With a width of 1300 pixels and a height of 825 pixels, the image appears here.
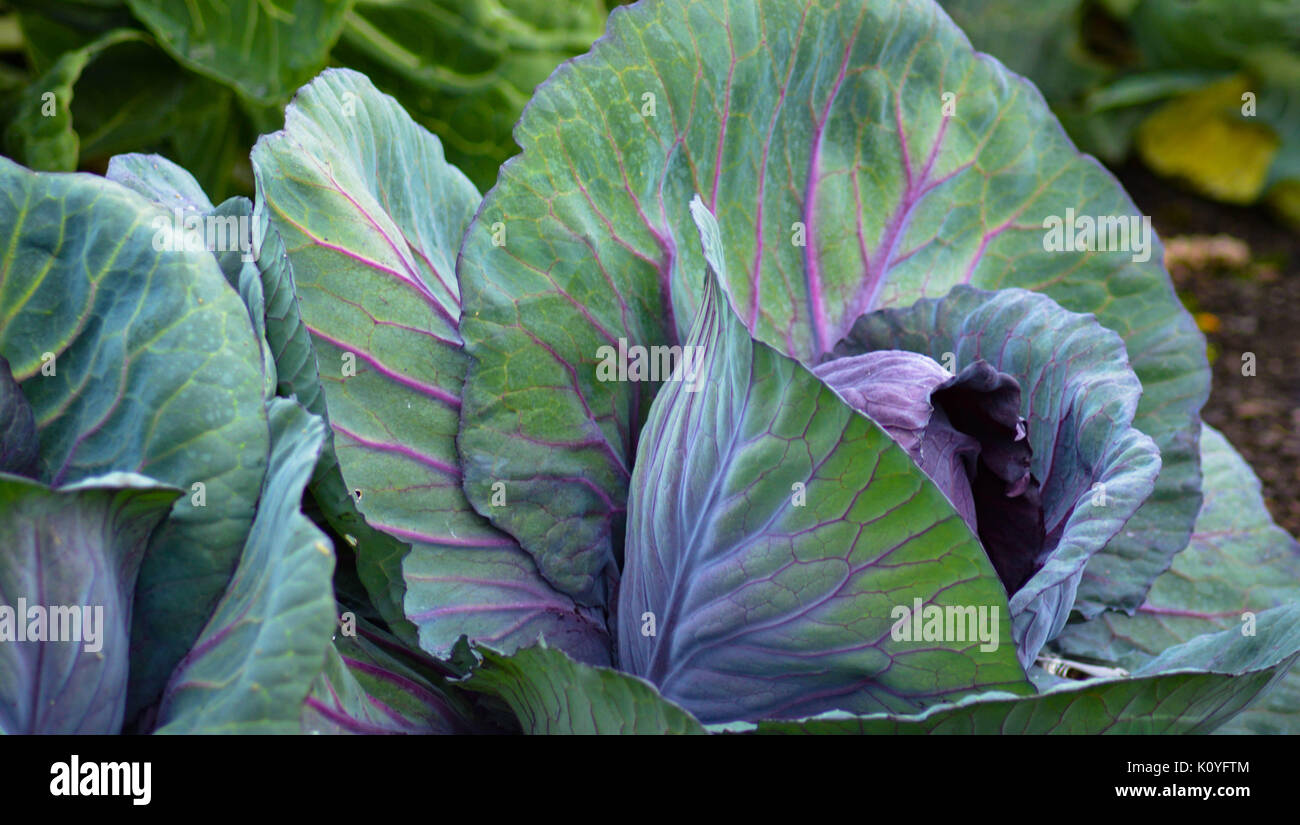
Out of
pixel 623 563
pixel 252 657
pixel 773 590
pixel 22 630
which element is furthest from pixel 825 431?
pixel 22 630

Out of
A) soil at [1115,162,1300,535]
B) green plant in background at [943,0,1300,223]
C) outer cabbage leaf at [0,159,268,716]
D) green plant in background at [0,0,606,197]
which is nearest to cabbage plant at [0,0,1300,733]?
outer cabbage leaf at [0,159,268,716]

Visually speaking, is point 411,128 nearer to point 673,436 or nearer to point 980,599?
point 673,436

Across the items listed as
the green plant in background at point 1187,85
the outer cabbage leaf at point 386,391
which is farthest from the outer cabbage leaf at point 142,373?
the green plant in background at point 1187,85

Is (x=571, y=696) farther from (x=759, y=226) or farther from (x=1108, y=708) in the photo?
(x=759, y=226)

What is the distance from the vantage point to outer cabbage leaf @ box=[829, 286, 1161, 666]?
1433 mm

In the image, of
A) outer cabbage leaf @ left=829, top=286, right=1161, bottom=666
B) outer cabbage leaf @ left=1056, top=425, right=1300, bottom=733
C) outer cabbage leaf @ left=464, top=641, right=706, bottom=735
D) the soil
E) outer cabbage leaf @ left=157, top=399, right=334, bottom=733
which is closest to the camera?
outer cabbage leaf @ left=157, top=399, right=334, bottom=733

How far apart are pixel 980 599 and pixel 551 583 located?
62 cm

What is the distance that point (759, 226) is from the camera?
1902 mm

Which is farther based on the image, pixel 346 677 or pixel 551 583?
pixel 551 583

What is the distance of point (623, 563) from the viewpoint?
176 centimetres

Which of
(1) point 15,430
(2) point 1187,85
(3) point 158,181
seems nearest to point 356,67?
(3) point 158,181

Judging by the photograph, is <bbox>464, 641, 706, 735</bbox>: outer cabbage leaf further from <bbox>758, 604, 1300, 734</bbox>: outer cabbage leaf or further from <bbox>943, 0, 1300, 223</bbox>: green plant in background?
<bbox>943, 0, 1300, 223</bbox>: green plant in background

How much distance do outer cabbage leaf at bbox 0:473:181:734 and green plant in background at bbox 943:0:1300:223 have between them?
4.37 meters

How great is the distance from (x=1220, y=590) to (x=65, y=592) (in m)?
1.91
